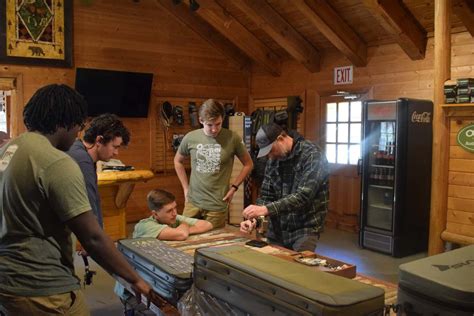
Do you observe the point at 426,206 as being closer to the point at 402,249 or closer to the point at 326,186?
the point at 402,249

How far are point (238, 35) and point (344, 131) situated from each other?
7.00 feet

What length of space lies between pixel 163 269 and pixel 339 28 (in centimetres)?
477

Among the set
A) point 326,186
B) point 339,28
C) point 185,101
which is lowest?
point 326,186

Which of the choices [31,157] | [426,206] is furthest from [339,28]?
[31,157]

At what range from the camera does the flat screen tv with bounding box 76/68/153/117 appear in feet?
21.4

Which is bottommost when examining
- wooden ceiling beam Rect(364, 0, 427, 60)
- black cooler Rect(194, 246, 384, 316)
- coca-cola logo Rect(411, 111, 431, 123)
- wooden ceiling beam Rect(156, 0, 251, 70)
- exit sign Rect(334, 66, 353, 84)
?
black cooler Rect(194, 246, 384, 316)

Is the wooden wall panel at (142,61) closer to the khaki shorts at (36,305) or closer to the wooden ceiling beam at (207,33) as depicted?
the wooden ceiling beam at (207,33)

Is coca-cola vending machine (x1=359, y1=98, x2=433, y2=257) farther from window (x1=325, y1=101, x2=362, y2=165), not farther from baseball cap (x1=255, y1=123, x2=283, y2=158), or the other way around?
baseball cap (x1=255, y1=123, x2=283, y2=158)

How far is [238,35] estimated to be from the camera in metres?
7.22

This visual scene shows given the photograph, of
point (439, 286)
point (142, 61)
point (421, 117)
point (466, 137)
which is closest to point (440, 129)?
point (466, 137)

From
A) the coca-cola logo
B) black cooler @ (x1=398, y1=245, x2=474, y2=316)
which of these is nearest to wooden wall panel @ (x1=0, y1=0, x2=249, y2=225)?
the coca-cola logo

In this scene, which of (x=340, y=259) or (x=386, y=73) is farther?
(x=386, y=73)

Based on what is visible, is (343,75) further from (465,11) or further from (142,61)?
(142,61)

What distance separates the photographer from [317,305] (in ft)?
4.03
